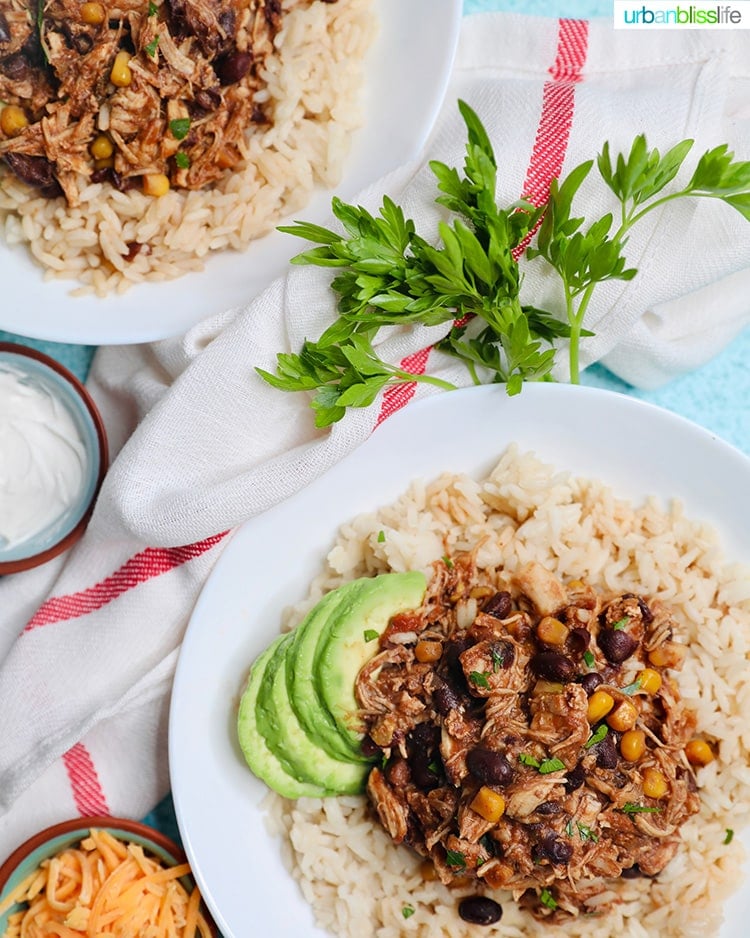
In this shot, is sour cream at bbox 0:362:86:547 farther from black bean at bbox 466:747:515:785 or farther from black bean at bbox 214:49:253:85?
black bean at bbox 466:747:515:785

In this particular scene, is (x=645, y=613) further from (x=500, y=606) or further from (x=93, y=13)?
(x=93, y=13)

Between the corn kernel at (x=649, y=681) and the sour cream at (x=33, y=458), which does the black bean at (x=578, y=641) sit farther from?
the sour cream at (x=33, y=458)

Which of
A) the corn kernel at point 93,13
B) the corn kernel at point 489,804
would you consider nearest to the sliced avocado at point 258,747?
the corn kernel at point 489,804

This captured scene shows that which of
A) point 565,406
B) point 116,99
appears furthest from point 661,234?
point 116,99

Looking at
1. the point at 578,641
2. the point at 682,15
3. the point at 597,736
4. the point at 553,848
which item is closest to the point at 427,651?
the point at 578,641

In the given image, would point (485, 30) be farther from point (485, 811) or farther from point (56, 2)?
point (485, 811)

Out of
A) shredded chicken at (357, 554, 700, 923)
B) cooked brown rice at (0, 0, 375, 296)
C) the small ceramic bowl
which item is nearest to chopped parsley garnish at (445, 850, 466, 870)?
shredded chicken at (357, 554, 700, 923)
